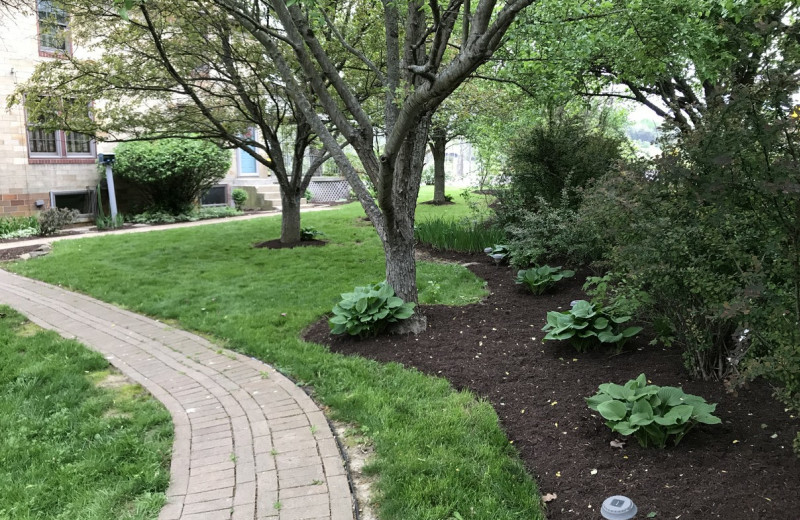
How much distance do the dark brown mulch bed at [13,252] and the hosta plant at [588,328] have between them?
33.1ft

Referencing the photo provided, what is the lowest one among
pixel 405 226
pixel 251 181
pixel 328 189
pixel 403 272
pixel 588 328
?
pixel 588 328

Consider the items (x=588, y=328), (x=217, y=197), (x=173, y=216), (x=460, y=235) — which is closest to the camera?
(x=588, y=328)

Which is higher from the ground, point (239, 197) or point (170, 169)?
point (170, 169)

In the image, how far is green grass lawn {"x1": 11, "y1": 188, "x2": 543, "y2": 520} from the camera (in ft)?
→ 8.97

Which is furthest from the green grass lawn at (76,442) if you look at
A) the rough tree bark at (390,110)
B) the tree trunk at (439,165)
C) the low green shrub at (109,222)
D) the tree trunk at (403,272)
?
the tree trunk at (439,165)

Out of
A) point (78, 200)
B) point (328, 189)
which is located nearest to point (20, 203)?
point (78, 200)

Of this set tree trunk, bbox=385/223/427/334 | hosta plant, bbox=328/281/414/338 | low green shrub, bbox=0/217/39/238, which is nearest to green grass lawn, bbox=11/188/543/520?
hosta plant, bbox=328/281/414/338

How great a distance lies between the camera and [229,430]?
3443 millimetres

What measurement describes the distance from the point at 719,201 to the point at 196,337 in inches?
Result: 184

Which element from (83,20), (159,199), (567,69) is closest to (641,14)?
(567,69)

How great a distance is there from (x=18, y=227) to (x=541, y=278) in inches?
512

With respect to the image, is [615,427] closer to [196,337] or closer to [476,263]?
[196,337]

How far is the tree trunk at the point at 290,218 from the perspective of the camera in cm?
1054

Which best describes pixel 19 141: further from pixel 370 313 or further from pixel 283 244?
pixel 370 313
